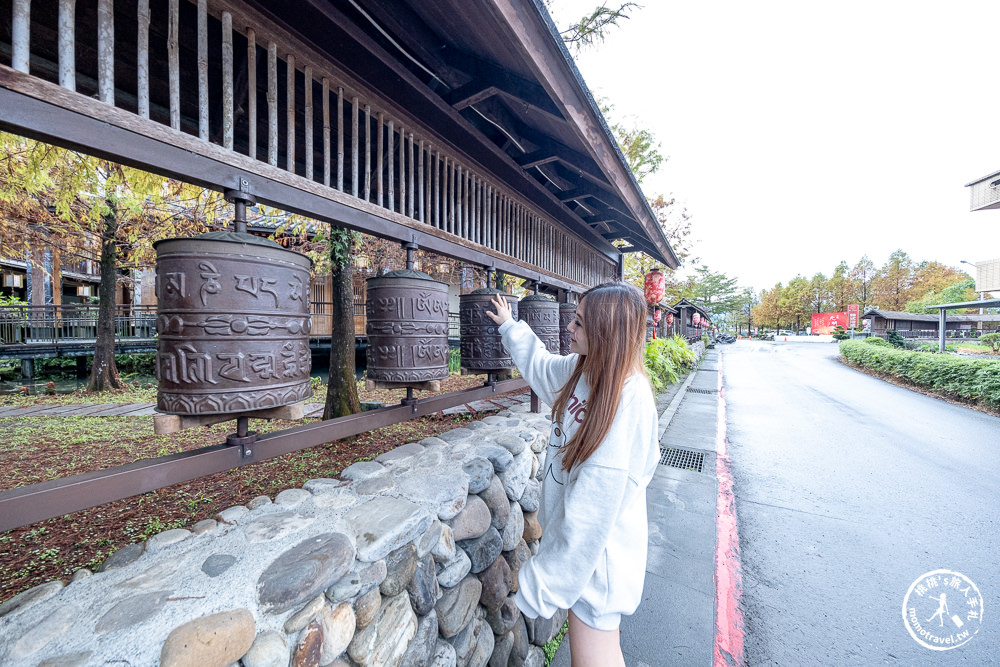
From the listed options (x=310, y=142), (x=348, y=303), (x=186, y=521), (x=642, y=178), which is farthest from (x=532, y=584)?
(x=642, y=178)

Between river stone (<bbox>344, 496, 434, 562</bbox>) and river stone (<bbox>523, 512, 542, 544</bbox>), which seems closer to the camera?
river stone (<bbox>344, 496, 434, 562</bbox>)

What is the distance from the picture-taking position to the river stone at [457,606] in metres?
1.96

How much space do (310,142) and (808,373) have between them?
19304mm

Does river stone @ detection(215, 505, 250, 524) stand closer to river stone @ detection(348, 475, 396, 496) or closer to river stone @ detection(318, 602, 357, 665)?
river stone @ detection(348, 475, 396, 496)

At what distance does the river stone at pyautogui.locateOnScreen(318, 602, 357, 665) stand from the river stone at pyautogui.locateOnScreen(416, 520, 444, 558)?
0.40m

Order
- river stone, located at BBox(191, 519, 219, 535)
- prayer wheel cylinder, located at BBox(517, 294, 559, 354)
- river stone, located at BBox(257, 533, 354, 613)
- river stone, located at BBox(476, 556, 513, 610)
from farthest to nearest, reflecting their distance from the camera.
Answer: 1. prayer wheel cylinder, located at BBox(517, 294, 559, 354)
2. river stone, located at BBox(476, 556, 513, 610)
3. river stone, located at BBox(191, 519, 219, 535)
4. river stone, located at BBox(257, 533, 354, 613)

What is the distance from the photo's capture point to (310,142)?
6.08 feet

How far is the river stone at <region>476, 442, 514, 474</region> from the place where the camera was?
2557 mm

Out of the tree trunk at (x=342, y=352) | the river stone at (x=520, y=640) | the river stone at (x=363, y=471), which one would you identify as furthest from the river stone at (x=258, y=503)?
the tree trunk at (x=342, y=352)

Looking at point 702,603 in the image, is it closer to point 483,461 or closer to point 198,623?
point 483,461

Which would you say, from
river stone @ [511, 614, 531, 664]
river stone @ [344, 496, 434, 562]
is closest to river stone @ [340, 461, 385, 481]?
river stone @ [344, 496, 434, 562]

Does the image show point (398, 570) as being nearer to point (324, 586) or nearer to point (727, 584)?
point (324, 586)

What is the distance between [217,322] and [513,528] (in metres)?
2.22

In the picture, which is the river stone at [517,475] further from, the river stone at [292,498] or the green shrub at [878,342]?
the green shrub at [878,342]
